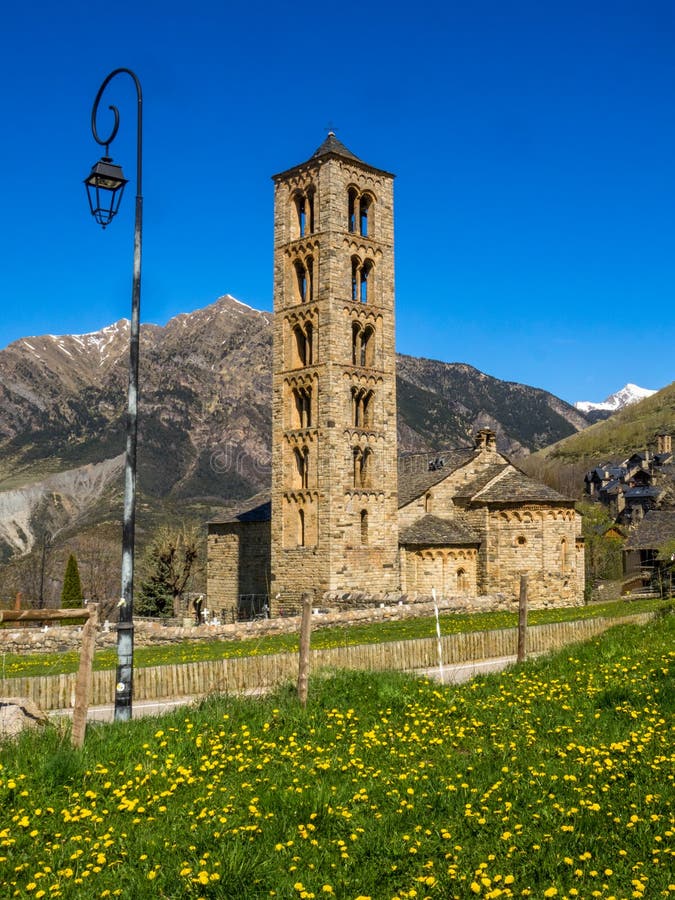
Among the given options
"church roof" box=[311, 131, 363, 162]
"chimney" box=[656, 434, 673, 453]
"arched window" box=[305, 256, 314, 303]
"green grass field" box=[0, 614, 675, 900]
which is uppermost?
"church roof" box=[311, 131, 363, 162]

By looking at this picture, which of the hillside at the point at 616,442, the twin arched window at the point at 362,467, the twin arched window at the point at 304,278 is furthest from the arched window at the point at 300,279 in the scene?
the hillside at the point at 616,442

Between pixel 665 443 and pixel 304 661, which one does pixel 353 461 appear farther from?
pixel 665 443

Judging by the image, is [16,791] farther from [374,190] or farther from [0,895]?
[374,190]

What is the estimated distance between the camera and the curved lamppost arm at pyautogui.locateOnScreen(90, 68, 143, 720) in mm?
13281

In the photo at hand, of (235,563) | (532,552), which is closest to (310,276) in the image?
(235,563)

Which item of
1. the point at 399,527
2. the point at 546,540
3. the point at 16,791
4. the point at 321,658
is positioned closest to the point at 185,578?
the point at 399,527

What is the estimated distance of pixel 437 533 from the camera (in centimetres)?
4650

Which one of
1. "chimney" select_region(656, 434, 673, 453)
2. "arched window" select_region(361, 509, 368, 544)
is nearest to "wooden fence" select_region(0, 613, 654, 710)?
"arched window" select_region(361, 509, 368, 544)

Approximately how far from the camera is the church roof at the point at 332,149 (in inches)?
1785

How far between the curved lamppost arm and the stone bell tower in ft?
95.5

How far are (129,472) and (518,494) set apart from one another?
Answer: 35.1 m

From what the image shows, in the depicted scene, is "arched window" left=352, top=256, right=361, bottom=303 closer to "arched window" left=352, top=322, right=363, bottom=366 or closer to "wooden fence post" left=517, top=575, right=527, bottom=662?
"arched window" left=352, top=322, right=363, bottom=366

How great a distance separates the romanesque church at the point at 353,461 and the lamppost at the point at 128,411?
1146 inches

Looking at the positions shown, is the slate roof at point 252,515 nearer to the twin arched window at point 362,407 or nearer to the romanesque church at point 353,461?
the romanesque church at point 353,461
